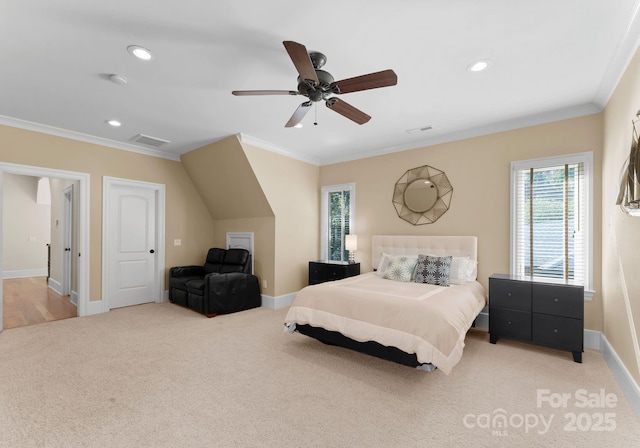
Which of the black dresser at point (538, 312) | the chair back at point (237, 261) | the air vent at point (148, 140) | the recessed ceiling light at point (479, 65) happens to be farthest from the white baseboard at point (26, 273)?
the recessed ceiling light at point (479, 65)

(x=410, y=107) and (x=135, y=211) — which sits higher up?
(x=410, y=107)

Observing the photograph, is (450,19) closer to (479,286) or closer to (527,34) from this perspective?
(527,34)

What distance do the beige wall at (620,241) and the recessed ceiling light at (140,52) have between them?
388cm

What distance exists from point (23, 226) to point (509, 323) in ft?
36.7

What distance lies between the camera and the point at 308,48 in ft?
7.93

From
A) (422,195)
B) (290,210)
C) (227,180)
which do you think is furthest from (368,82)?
(227,180)

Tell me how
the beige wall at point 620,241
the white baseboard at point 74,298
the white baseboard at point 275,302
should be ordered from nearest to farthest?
the beige wall at point 620,241
the white baseboard at point 74,298
the white baseboard at point 275,302

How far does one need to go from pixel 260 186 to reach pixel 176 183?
6.56 feet

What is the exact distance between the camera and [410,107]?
3.53 m

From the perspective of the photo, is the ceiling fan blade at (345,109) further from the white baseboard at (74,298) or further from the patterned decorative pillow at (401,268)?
the white baseboard at (74,298)

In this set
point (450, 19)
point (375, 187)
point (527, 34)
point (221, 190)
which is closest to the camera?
point (450, 19)

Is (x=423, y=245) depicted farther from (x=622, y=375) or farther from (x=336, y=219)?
(x=622, y=375)

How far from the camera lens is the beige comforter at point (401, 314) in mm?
2480

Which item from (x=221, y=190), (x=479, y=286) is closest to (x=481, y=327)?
(x=479, y=286)
